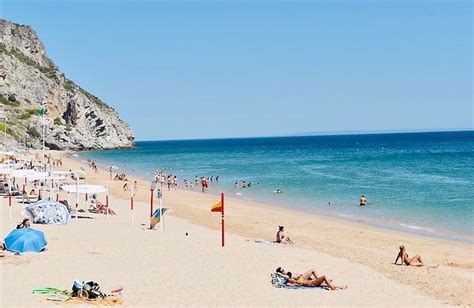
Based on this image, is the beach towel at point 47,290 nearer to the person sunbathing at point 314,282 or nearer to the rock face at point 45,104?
the person sunbathing at point 314,282

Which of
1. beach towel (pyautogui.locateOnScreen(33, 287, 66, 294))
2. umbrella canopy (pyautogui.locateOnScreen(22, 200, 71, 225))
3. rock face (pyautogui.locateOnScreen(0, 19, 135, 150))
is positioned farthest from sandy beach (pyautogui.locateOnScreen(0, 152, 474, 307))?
rock face (pyautogui.locateOnScreen(0, 19, 135, 150))

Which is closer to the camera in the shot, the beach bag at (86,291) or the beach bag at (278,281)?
the beach bag at (86,291)

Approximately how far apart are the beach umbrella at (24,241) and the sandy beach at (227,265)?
309 mm

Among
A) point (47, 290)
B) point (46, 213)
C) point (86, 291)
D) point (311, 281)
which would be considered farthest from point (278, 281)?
point (46, 213)

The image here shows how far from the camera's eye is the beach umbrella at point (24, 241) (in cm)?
1553

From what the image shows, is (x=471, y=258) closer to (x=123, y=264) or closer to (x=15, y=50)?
(x=123, y=264)

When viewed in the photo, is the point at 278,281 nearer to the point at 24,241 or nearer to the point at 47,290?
the point at 47,290

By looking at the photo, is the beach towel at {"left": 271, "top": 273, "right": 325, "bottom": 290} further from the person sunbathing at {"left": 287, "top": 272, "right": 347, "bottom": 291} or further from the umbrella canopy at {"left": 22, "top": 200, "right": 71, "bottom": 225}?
the umbrella canopy at {"left": 22, "top": 200, "right": 71, "bottom": 225}

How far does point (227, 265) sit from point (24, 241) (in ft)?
18.8

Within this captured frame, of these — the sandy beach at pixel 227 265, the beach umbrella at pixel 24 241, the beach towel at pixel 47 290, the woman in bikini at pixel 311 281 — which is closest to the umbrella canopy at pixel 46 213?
the sandy beach at pixel 227 265

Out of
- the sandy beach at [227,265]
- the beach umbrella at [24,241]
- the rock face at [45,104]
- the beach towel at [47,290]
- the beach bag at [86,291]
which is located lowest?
the sandy beach at [227,265]

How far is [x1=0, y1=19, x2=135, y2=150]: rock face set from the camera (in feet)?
338

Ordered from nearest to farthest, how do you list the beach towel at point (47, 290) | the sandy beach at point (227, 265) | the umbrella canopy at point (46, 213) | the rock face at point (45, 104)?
the beach towel at point (47, 290) → the sandy beach at point (227, 265) → the umbrella canopy at point (46, 213) → the rock face at point (45, 104)

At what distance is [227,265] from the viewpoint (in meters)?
15.4
